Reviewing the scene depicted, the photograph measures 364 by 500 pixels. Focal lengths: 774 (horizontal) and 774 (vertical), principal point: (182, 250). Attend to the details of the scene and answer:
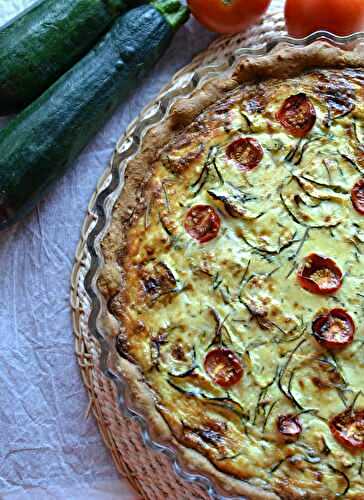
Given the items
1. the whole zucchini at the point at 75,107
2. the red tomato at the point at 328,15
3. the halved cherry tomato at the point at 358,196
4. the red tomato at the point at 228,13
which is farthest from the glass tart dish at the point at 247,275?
the whole zucchini at the point at 75,107

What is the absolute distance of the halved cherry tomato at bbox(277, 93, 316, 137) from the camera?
9.24ft

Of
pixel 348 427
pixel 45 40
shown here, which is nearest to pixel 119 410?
pixel 348 427

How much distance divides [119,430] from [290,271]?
0.99 metres

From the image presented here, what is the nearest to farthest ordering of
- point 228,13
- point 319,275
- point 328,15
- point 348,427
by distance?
point 348,427 < point 319,275 < point 328,15 < point 228,13

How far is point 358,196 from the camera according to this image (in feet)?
9.04

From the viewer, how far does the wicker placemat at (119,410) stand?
9.93 feet

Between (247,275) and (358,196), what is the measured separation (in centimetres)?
49

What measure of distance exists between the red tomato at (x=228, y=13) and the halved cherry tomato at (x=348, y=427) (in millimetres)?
1629

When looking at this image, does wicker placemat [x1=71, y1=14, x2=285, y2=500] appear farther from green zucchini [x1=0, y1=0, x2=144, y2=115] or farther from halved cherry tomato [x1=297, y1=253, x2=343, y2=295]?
halved cherry tomato [x1=297, y1=253, x2=343, y2=295]

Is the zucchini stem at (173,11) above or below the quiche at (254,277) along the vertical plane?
above

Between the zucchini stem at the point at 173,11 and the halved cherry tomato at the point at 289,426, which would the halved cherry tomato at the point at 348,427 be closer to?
the halved cherry tomato at the point at 289,426

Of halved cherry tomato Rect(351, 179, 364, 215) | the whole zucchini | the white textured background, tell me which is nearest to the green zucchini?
the whole zucchini

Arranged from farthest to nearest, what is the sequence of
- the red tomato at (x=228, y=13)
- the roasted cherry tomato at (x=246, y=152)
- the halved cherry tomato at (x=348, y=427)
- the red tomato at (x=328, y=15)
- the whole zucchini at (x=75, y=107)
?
the whole zucchini at (x=75, y=107) < the red tomato at (x=228, y=13) < the red tomato at (x=328, y=15) < the roasted cherry tomato at (x=246, y=152) < the halved cherry tomato at (x=348, y=427)

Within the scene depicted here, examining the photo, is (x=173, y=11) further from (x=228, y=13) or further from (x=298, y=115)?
(x=298, y=115)
